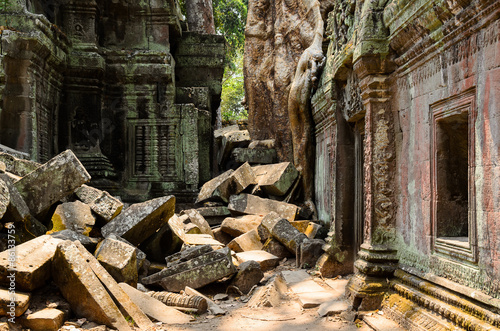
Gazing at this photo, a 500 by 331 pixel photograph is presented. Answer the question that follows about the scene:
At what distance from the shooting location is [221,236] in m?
7.09

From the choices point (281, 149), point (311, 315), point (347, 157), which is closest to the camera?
point (311, 315)

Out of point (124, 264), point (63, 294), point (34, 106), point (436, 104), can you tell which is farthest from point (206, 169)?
point (436, 104)

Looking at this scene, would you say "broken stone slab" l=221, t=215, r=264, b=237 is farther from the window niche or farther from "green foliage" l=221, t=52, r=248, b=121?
"green foliage" l=221, t=52, r=248, b=121

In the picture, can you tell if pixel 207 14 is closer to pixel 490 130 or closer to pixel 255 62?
pixel 255 62

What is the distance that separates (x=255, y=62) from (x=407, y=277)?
743cm

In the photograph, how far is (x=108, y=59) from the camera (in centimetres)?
877

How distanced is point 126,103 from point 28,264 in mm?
5944

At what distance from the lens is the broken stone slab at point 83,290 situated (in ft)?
11.1

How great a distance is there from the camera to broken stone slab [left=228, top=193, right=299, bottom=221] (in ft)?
23.4

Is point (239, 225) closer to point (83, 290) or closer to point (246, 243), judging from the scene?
point (246, 243)

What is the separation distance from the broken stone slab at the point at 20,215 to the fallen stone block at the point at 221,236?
2988 millimetres

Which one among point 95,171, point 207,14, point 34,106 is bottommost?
point 95,171

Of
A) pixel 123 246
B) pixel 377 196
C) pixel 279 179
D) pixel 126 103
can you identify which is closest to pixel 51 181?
pixel 123 246

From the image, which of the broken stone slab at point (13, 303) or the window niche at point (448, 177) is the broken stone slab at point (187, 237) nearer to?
the broken stone slab at point (13, 303)
